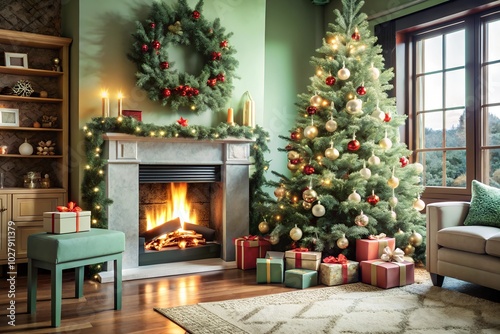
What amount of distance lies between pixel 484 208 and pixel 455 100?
4.93 feet

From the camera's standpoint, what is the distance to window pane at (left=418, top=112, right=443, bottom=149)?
Answer: 5033 mm

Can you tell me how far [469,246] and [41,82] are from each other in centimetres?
409

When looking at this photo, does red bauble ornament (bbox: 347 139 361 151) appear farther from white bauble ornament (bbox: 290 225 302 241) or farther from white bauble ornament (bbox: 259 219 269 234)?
white bauble ornament (bbox: 259 219 269 234)

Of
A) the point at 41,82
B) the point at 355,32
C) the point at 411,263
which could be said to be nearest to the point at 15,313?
the point at 41,82

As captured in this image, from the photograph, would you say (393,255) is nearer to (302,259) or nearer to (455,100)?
(302,259)

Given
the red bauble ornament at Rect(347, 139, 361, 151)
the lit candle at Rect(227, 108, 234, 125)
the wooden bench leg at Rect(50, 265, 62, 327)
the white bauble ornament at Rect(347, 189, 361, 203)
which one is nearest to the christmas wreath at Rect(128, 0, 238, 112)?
the lit candle at Rect(227, 108, 234, 125)

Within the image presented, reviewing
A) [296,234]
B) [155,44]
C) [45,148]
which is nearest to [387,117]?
[296,234]

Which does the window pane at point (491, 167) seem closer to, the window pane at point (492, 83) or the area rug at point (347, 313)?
the window pane at point (492, 83)

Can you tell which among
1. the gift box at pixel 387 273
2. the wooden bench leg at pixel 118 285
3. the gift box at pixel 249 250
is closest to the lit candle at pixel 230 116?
the gift box at pixel 249 250

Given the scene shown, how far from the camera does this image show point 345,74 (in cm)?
437

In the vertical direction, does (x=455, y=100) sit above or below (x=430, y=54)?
below

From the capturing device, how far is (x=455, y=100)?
193 inches

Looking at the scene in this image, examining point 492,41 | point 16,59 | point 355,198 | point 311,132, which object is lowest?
point 355,198

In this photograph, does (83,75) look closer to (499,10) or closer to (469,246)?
(469,246)
